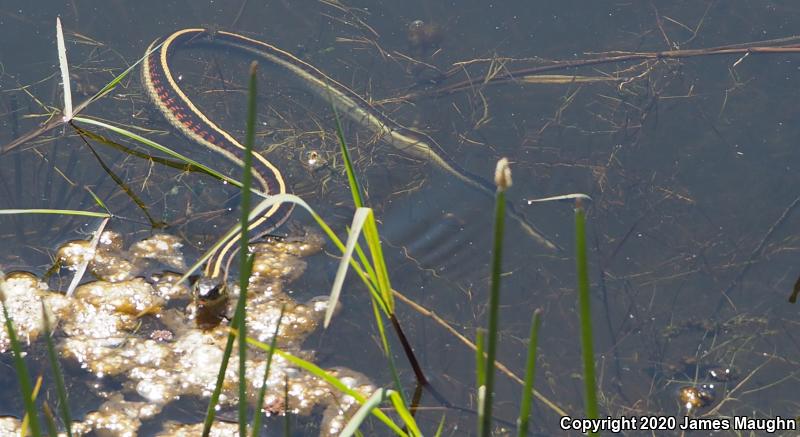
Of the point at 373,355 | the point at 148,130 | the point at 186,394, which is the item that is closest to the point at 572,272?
the point at 373,355

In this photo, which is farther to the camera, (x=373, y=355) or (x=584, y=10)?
(x=584, y=10)

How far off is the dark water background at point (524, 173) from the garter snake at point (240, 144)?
72 mm

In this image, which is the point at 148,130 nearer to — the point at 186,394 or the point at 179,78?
the point at 179,78

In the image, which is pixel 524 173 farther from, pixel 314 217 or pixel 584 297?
pixel 584 297

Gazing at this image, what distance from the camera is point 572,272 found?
129 inches

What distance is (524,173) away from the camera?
373cm

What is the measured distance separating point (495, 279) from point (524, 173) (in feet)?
9.45

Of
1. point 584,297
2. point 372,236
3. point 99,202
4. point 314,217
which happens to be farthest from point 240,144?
point 584,297

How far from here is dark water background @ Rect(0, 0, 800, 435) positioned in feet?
9.71

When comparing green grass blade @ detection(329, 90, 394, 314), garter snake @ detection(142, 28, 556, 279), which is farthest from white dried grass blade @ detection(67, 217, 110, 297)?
green grass blade @ detection(329, 90, 394, 314)

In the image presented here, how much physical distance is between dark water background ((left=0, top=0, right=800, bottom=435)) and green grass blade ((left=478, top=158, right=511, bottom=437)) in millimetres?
1692

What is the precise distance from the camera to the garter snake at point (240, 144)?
12.4 feet

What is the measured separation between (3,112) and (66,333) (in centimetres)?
164

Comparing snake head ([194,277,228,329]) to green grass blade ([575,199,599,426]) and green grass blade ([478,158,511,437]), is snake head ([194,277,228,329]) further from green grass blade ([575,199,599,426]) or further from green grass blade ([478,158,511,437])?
green grass blade ([575,199,599,426])
